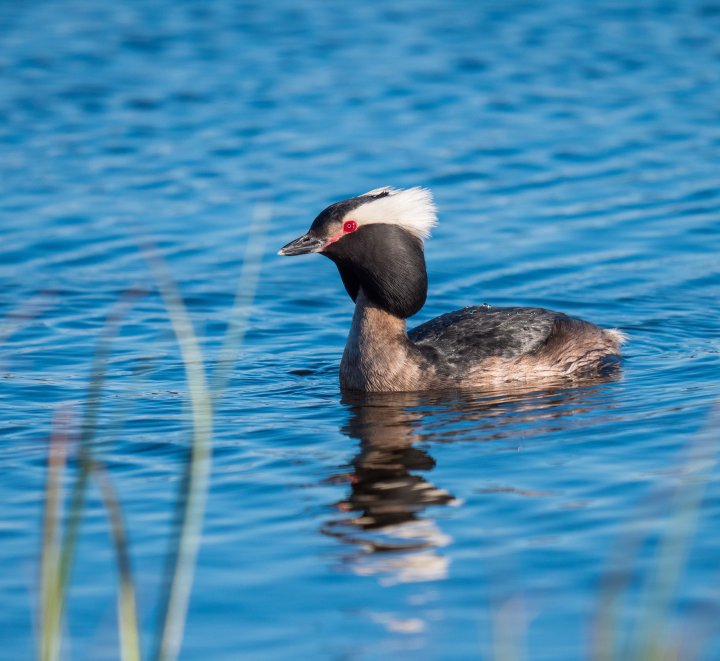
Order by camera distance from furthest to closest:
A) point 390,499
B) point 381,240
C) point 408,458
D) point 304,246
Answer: point 381,240, point 304,246, point 408,458, point 390,499

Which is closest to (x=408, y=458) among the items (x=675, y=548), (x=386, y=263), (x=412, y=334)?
(x=386, y=263)

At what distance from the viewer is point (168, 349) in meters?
12.7

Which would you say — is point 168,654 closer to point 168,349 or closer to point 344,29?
point 168,349

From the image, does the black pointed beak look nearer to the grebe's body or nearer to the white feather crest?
the grebe's body

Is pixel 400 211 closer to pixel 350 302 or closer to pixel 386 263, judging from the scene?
pixel 386 263

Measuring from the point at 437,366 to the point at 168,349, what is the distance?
2.76 metres

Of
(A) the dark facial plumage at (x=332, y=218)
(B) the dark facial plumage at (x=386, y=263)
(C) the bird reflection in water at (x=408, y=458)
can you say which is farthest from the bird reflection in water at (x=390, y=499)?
(A) the dark facial plumage at (x=332, y=218)

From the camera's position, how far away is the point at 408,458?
9.33 metres

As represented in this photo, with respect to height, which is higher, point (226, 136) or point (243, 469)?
point (226, 136)

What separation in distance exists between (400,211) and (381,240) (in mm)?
286

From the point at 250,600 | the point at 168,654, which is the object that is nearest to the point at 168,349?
the point at 250,600

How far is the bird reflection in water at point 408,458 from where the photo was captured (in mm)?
7562

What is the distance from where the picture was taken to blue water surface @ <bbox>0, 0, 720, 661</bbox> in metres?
7.06

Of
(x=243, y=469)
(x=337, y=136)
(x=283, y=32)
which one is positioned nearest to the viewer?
(x=243, y=469)
